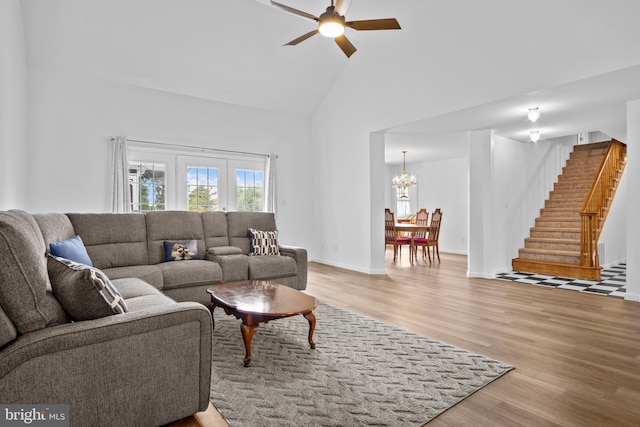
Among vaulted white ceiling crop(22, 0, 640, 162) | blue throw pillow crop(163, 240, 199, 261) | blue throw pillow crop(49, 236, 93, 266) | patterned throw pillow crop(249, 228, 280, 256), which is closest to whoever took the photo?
blue throw pillow crop(49, 236, 93, 266)

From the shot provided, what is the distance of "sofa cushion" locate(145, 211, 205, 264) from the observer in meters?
4.02

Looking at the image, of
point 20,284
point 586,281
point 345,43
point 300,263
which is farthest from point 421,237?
point 20,284

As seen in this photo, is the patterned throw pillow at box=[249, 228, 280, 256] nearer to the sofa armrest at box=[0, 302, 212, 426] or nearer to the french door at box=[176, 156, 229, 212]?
the french door at box=[176, 156, 229, 212]

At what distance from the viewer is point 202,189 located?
A: 617 centimetres

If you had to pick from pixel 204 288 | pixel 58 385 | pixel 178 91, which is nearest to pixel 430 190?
pixel 178 91

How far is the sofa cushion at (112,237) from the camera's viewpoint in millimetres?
3590

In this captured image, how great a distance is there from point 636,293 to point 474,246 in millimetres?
2002

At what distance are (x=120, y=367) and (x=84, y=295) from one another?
37 centimetres

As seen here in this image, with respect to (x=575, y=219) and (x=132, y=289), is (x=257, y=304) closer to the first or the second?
(x=132, y=289)

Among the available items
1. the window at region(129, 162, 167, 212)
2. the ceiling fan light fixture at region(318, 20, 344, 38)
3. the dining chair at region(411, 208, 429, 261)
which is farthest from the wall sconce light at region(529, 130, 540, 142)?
the window at region(129, 162, 167, 212)

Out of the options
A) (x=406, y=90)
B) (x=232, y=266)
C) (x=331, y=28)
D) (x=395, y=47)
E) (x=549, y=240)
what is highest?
(x=395, y=47)

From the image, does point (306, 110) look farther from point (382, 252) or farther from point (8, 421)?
point (8, 421)

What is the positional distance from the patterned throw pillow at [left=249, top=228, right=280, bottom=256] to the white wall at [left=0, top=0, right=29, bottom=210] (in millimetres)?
2475

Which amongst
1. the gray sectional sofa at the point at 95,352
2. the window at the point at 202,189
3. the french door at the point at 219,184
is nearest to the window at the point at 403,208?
the french door at the point at 219,184
